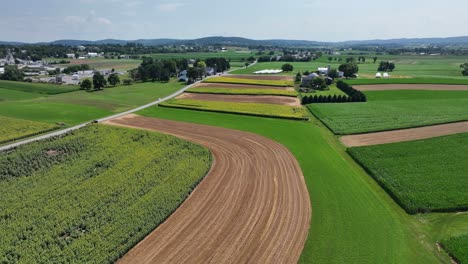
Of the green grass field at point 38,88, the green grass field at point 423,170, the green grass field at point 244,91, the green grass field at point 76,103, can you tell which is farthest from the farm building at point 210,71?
the green grass field at point 423,170

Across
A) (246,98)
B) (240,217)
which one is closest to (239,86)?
(246,98)

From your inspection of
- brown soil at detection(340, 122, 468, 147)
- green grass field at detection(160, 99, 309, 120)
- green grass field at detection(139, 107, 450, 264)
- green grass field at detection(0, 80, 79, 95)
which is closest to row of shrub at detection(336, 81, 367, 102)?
green grass field at detection(160, 99, 309, 120)

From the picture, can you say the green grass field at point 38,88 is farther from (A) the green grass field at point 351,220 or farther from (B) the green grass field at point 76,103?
(A) the green grass field at point 351,220

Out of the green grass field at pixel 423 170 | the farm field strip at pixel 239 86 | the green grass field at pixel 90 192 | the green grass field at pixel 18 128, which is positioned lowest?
the farm field strip at pixel 239 86

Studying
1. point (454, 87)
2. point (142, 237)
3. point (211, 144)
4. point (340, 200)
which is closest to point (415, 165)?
point (340, 200)

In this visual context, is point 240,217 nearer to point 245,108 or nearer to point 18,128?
point 245,108

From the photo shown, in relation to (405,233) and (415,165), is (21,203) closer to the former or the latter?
(405,233)
